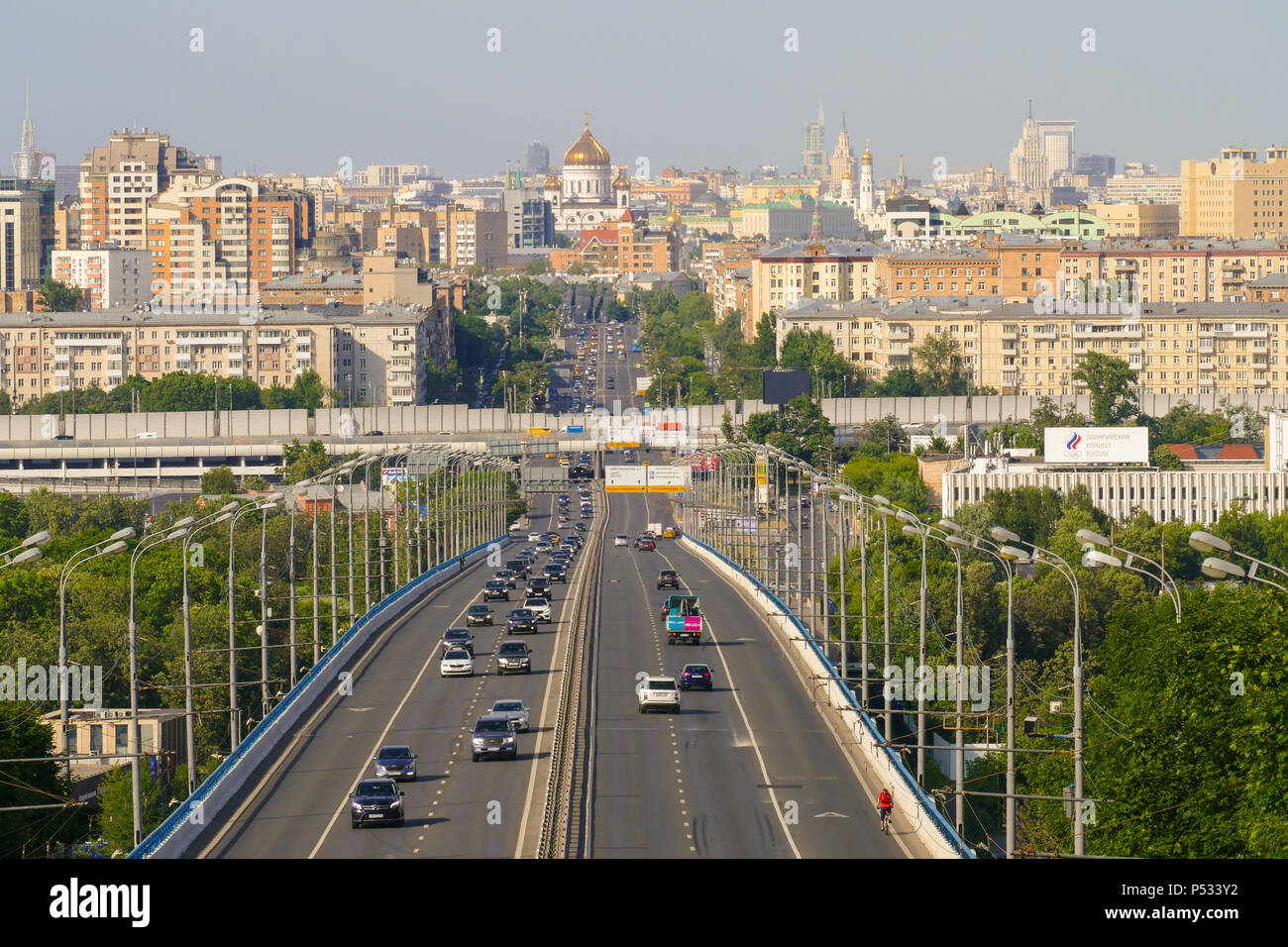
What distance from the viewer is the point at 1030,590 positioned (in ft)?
221

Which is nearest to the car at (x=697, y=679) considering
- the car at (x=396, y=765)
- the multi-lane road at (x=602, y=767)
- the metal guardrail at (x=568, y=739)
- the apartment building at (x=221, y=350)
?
the multi-lane road at (x=602, y=767)

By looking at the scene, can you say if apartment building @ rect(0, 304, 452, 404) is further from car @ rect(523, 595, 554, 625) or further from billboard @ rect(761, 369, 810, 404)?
car @ rect(523, 595, 554, 625)

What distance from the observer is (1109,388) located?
133 meters

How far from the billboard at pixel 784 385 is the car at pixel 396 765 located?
100m

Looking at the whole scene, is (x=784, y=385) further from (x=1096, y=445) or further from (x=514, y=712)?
(x=514, y=712)

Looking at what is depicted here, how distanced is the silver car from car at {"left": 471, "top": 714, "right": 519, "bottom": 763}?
1557 mm

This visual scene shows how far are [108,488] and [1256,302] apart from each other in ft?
280

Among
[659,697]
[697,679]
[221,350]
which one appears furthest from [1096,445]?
[221,350]

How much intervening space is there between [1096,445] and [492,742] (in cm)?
6774

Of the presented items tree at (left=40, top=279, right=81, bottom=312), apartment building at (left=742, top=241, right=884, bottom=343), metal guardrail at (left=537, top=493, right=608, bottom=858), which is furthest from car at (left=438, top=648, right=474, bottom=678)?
tree at (left=40, top=279, right=81, bottom=312)

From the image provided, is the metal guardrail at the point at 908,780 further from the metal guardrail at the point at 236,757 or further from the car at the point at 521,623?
the metal guardrail at the point at 236,757

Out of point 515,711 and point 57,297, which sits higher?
point 57,297

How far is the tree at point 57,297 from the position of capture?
18625 centimetres

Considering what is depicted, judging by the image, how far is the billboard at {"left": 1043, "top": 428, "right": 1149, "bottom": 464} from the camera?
96750 millimetres
